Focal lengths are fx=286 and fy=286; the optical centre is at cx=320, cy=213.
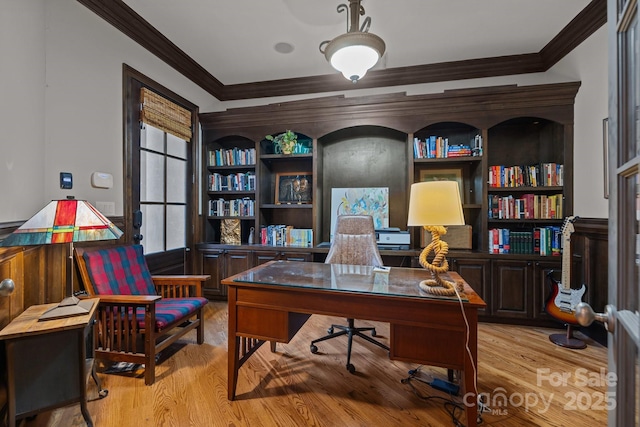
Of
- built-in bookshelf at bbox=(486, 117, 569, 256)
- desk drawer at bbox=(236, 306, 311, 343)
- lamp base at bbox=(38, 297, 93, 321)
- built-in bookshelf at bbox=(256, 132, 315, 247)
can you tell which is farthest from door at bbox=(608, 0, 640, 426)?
built-in bookshelf at bbox=(256, 132, 315, 247)

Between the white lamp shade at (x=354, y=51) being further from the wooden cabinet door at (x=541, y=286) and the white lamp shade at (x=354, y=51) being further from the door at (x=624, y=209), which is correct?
the wooden cabinet door at (x=541, y=286)

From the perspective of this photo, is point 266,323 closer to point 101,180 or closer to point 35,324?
point 35,324

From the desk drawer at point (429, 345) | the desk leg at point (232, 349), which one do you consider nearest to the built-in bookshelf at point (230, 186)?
the desk leg at point (232, 349)

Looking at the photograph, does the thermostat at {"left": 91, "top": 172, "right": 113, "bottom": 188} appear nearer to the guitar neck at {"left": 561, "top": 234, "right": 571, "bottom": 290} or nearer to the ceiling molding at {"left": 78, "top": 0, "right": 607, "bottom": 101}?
the ceiling molding at {"left": 78, "top": 0, "right": 607, "bottom": 101}

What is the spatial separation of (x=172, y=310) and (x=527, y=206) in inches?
141

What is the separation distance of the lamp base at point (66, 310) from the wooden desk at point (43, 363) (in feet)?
0.09

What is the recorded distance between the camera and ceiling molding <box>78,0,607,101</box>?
2488 mm

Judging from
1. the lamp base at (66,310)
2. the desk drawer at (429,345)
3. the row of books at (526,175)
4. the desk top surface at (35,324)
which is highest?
the row of books at (526,175)

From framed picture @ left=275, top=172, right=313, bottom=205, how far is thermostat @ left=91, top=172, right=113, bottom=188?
1.89m

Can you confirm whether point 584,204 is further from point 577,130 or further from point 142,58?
point 142,58

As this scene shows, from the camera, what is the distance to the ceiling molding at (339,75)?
2488 mm

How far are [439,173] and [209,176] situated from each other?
9.88 ft

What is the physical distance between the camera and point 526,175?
10.3 ft

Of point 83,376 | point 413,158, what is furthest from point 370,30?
point 83,376
